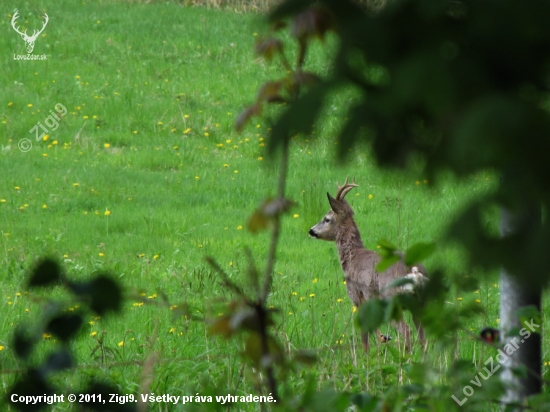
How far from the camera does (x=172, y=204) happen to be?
1021cm

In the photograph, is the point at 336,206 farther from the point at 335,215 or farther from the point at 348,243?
the point at 348,243

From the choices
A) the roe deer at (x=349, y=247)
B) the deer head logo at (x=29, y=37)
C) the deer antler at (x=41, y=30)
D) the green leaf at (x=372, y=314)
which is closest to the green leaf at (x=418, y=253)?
the green leaf at (x=372, y=314)

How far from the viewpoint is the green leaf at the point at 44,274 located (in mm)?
1498

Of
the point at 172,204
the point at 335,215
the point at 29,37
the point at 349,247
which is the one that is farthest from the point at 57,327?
the point at 29,37

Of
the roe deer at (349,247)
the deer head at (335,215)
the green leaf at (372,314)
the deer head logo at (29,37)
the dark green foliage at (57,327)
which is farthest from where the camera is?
the deer head logo at (29,37)

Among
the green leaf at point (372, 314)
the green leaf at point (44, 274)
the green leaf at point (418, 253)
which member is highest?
the green leaf at point (44, 274)

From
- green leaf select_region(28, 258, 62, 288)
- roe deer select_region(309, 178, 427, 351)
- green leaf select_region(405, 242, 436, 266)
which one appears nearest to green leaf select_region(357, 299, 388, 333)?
green leaf select_region(405, 242, 436, 266)

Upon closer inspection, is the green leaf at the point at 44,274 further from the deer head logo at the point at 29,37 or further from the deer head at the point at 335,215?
the deer head logo at the point at 29,37

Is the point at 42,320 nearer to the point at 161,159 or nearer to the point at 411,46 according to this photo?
the point at 411,46

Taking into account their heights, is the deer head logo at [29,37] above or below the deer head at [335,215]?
below

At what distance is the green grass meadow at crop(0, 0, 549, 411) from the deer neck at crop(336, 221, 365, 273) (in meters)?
0.28

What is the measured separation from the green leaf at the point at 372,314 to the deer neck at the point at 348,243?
534 cm

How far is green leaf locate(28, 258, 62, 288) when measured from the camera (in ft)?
4.91

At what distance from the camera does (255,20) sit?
1263 mm
